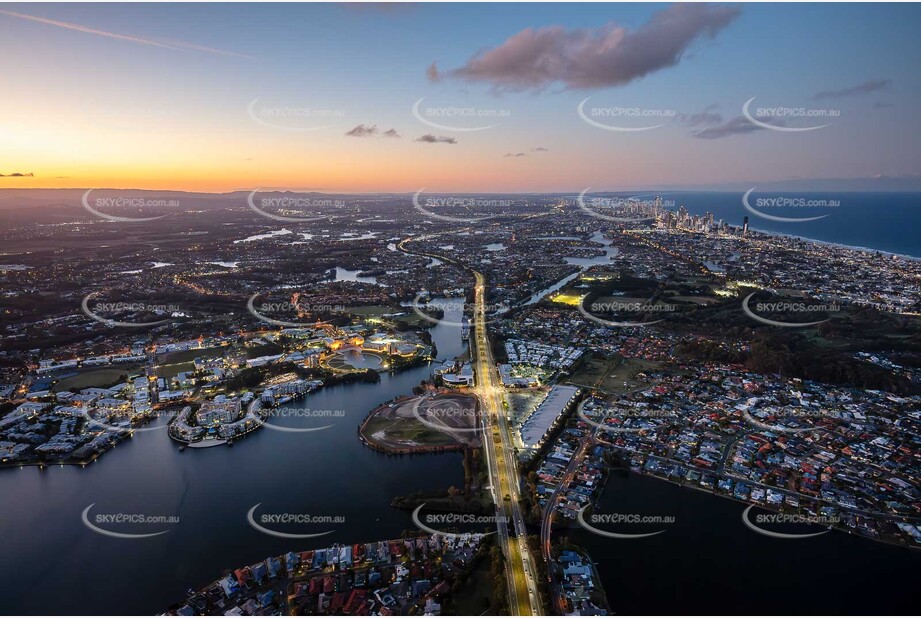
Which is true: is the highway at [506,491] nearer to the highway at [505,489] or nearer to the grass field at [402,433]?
the highway at [505,489]

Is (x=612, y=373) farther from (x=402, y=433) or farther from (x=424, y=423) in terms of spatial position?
(x=402, y=433)

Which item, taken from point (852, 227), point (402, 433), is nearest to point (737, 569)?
point (402, 433)

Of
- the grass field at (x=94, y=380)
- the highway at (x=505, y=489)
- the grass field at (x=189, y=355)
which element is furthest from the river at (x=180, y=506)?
the grass field at (x=189, y=355)

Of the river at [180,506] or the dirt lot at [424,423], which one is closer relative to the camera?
the river at [180,506]

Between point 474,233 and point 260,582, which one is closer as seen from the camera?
point 260,582

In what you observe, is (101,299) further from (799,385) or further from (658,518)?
(799,385)

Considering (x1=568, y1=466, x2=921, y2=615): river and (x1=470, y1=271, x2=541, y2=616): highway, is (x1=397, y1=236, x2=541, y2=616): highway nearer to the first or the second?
(x1=470, y1=271, x2=541, y2=616): highway

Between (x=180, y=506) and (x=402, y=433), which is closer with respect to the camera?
(x=180, y=506)

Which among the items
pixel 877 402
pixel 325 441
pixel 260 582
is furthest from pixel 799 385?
pixel 260 582

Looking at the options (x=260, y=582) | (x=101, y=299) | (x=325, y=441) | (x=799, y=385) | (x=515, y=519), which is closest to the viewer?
(x=260, y=582)

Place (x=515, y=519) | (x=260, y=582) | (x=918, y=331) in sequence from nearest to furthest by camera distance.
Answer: (x=260, y=582), (x=515, y=519), (x=918, y=331)
